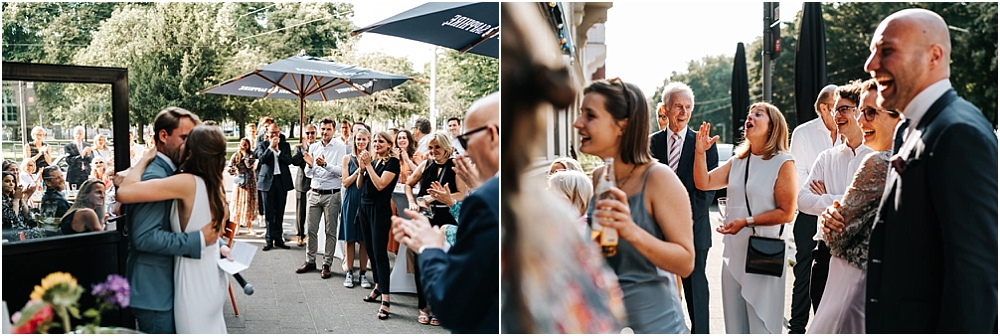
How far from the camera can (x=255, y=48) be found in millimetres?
3674

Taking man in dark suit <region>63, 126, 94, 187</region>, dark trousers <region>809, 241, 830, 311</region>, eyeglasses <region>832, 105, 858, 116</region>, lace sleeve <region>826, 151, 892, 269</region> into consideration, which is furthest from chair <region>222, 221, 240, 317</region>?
eyeglasses <region>832, 105, 858, 116</region>

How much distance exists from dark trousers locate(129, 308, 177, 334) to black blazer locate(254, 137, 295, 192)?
684mm

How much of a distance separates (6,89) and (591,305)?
2.62m

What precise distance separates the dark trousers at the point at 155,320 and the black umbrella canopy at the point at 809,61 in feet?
10.8

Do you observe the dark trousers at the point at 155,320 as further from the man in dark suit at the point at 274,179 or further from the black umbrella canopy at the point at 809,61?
the black umbrella canopy at the point at 809,61

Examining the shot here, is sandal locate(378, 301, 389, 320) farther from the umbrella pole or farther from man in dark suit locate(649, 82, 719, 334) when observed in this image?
man in dark suit locate(649, 82, 719, 334)

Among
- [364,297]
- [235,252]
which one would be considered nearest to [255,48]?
[235,252]

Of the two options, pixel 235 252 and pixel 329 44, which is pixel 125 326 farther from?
pixel 329 44

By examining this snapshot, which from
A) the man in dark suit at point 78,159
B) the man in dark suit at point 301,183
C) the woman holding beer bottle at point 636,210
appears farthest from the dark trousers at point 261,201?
the woman holding beer bottle at point 636,210

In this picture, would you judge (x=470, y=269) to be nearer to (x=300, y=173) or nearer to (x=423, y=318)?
(x=423, y=318)

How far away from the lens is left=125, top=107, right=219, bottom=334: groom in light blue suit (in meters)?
3.19

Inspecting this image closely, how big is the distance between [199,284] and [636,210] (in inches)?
71.9

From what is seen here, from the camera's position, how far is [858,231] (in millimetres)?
3389

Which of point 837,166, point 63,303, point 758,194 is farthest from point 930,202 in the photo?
point 63,303
